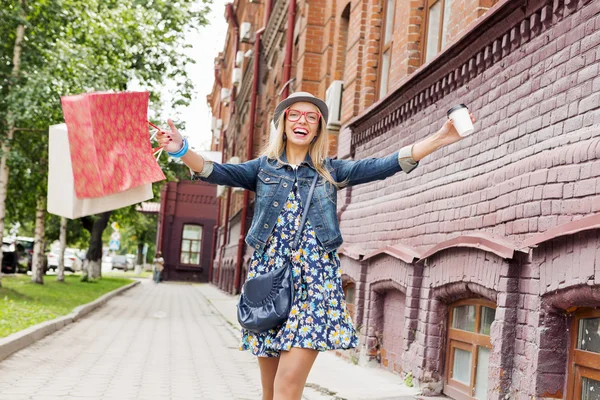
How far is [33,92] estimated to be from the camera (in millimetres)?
15461

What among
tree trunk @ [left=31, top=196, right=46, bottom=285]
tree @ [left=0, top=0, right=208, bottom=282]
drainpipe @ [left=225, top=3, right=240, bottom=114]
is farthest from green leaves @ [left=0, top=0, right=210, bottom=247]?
drainpipe @ [left=225, top=3, right=240, bottom=114]

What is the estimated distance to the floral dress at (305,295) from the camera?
12.8 ft

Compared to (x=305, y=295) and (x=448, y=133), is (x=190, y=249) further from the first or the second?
(x=448, y=133)

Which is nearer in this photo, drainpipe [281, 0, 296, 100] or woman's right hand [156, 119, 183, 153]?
woman's right hand [156, 119, 183, 153]

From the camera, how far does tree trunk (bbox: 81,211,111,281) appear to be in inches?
1267

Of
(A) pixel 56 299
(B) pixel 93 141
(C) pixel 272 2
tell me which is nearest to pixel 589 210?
(B) pixel 93 141

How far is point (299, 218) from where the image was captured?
4113mm

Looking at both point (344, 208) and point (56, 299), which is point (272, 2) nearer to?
point (56, 299)

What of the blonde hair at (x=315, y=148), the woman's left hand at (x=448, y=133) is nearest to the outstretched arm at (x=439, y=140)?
the woman's left hand at (x=448, y=133)

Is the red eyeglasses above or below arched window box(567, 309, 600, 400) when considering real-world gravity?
above

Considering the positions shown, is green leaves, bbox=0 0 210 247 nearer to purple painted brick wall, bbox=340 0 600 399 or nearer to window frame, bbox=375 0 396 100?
window frame, bbox=375 0 396 100

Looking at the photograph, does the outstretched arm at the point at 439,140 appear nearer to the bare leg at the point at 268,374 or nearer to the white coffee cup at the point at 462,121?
the white coffee cup at the point at 462,121

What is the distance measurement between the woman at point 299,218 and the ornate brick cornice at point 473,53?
192 cm

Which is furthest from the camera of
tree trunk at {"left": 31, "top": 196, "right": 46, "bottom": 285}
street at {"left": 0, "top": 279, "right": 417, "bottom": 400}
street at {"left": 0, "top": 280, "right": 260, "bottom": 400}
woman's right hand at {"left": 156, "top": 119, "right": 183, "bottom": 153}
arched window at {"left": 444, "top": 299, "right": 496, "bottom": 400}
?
tree trunk at {"left": 31, "top": 196, "right": 46, "bottom": 285}
